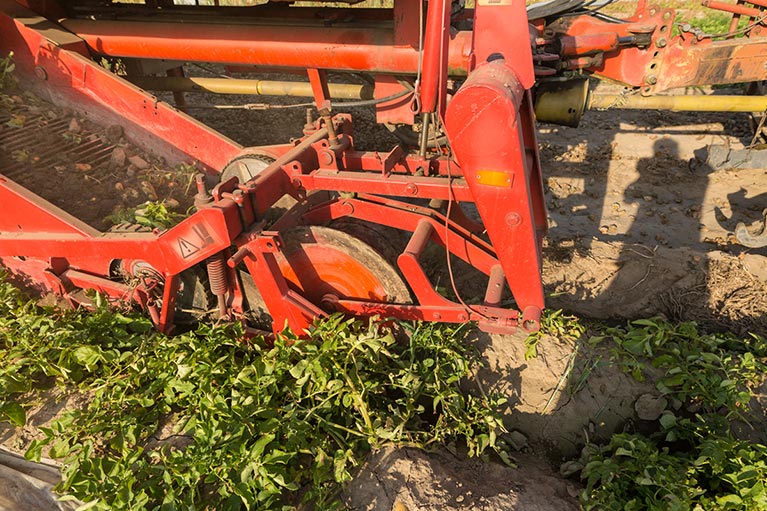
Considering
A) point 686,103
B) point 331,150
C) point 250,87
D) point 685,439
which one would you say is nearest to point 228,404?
point 331,150

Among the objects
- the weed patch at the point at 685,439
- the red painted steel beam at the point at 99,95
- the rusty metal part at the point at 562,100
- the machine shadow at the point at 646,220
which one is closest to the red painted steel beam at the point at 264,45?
the red painted steel beam at the point at 99,95

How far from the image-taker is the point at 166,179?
14.2 feet

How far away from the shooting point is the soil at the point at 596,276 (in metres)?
2.82

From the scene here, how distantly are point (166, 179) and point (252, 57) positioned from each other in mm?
1324

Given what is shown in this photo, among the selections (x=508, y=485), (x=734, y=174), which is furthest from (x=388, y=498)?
(x=734, y=174)

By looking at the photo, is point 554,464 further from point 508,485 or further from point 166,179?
point 166,179

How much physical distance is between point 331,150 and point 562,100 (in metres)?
1.88

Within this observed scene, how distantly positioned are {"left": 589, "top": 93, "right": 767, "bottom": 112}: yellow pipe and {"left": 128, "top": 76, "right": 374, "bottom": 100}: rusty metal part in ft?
8.06

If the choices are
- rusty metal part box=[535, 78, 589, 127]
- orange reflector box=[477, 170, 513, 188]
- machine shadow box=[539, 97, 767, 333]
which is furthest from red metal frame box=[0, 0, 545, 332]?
machine shadow box=[539, 97, 767, 333]

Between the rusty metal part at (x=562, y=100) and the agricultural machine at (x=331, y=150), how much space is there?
0.04 ft

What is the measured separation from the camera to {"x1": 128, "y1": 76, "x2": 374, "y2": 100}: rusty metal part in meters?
5.35

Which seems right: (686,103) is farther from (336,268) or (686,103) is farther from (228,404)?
(228,404)

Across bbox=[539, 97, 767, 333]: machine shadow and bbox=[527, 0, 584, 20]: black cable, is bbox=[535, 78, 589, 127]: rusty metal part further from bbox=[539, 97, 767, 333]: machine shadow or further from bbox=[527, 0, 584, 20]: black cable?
bbox=[539, 97, 767, 333]: machine shadow

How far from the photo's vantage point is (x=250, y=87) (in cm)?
545
